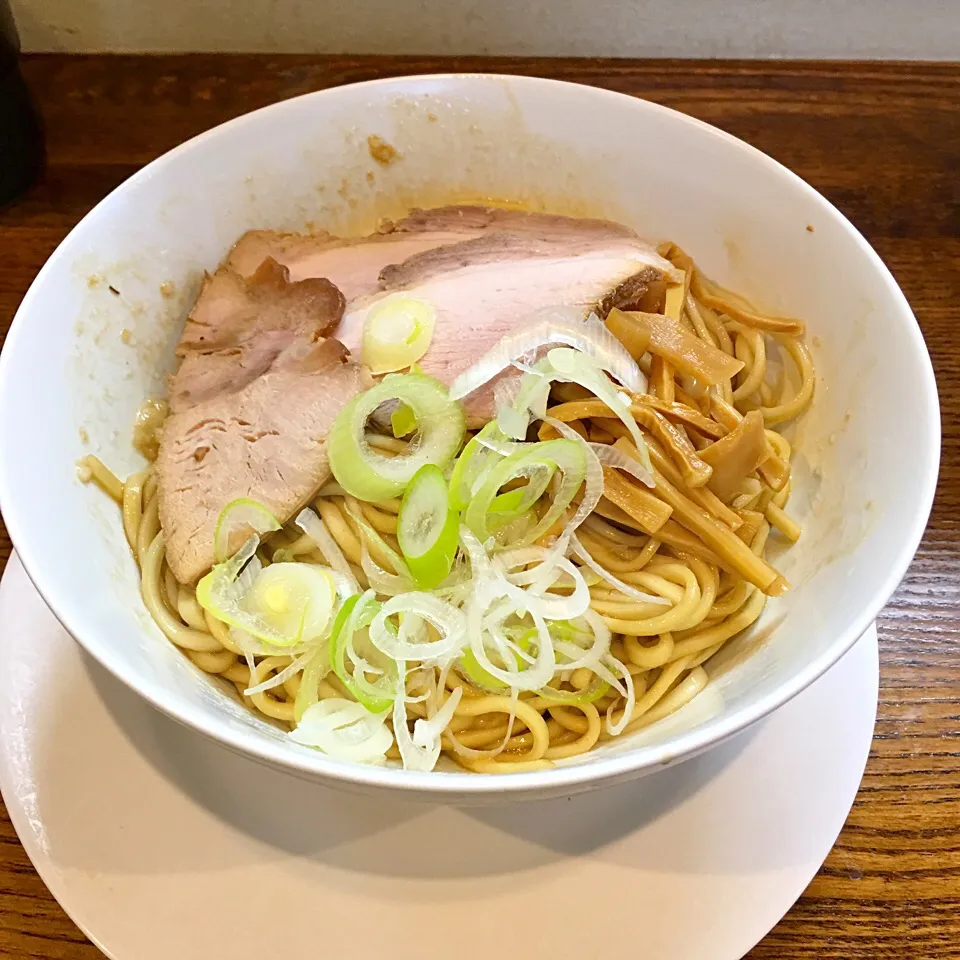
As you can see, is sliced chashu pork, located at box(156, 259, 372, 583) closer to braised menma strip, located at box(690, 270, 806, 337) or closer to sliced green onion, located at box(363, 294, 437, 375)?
sliced green onion, located at box(363, 294, 437, 375)

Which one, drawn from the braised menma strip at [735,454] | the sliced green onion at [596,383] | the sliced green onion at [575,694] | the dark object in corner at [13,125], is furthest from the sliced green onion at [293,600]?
the dark object in corner at [13,125]

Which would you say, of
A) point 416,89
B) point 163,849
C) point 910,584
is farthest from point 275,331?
point 910,584

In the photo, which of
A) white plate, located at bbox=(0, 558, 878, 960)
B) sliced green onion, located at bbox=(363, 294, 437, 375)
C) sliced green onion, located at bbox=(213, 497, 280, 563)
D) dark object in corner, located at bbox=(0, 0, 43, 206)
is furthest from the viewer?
dark object in corner, located at bbox=(0, 0, 43, 206)

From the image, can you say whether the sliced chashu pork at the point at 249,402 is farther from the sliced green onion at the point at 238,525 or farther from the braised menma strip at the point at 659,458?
the braised menma strip at the point at 659,458

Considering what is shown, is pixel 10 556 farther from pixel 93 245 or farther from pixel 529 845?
pixel 529 845

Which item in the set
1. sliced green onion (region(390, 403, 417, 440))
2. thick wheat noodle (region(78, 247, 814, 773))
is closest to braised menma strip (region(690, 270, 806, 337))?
thick wheat noodle (region(78, 247, 814, 773))
